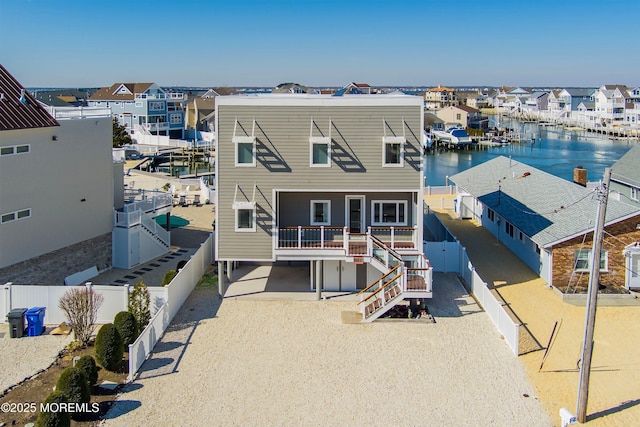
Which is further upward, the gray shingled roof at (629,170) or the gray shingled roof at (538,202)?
the gray shingled roof at (629,170)

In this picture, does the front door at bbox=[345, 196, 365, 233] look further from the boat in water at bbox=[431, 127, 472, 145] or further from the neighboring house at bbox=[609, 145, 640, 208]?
the boat in water at bbox=[431, 127, 472, 145]

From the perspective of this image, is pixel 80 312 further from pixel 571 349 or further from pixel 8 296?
pixel 571 349

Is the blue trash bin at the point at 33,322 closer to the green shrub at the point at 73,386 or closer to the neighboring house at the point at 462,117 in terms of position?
the green shrub at the point at 73,386

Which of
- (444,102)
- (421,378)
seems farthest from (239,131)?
(444,102)

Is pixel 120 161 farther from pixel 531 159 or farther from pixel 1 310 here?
pixel 531 159

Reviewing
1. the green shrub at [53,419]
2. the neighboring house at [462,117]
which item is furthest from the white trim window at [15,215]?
the neighboring house at [462,117]
